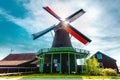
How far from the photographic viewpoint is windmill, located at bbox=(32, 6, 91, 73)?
2842 cm

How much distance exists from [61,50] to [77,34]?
165 inches

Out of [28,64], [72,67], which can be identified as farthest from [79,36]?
[28,64]

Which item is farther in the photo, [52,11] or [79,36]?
[52,11]

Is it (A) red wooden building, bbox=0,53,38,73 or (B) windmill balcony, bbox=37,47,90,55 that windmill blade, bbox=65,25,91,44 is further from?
(A) red wooden building, bbox=0,53,38,73

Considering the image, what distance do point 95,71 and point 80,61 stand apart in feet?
12.2

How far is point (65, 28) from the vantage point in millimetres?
30891

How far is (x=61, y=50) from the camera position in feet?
92.5

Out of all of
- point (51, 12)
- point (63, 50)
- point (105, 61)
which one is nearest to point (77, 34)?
point (63, 50)

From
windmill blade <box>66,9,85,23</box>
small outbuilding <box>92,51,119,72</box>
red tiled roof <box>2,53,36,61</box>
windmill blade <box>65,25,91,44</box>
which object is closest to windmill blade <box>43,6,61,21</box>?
windmill blade <box>66,9,85,23</box>

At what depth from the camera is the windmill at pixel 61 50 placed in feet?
93.2

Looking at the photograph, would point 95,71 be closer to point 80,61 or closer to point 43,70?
point 80,61

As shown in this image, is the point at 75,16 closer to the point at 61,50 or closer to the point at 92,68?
the point at 61,50

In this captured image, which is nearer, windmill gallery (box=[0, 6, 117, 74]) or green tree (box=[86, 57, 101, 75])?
green tree (box=[86, 57, 101, 75])

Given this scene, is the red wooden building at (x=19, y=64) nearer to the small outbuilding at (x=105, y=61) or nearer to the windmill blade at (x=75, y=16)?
the windmill blade at (x=75, y=16)
